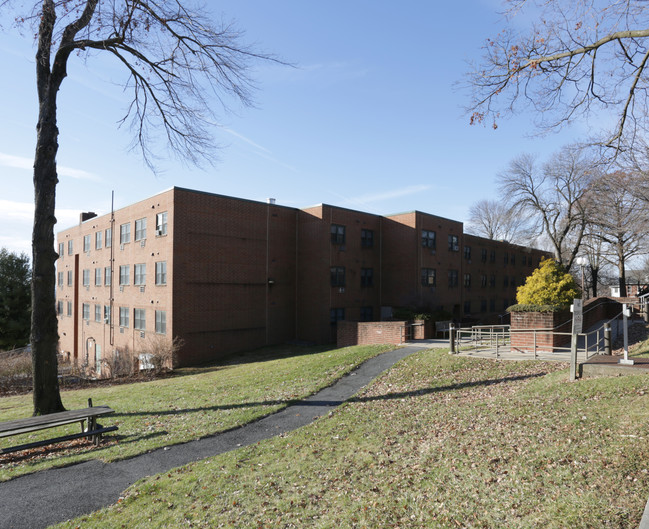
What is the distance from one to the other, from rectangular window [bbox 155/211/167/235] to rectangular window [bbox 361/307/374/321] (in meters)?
15.2

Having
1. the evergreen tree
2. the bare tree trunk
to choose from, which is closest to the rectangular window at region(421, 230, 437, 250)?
the bare tree trunk

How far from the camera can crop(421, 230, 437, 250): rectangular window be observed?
32.6m

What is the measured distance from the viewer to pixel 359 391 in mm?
12773

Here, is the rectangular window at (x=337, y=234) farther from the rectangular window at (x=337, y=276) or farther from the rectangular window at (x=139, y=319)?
the rectangular window at (x=139, y=319)

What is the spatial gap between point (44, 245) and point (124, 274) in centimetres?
2187

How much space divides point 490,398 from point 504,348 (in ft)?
25.8

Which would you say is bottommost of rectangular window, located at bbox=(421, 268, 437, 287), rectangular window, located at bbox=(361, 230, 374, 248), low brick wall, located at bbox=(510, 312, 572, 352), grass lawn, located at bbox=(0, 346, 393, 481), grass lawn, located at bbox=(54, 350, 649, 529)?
grass lawn, located at bbox=(0, 346, 393, 481)

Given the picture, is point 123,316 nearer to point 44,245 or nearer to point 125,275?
point 125,275

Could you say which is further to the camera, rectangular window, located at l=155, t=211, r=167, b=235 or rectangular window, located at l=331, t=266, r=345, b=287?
rectangular window, located at l=331, t=266, r=345, b=287

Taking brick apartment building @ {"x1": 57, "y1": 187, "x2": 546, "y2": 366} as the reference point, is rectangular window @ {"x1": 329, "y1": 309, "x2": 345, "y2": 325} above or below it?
below

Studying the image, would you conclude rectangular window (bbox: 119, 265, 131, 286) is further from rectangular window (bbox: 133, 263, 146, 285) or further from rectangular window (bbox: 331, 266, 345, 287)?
rectangular window (bbox: 331, 266, 345, 287)

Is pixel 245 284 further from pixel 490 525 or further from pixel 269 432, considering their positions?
pixel 490 525

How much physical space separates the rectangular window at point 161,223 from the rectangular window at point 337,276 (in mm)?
11553

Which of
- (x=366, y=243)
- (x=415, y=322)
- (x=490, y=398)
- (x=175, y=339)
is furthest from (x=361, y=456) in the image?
(x=366, y=243)
